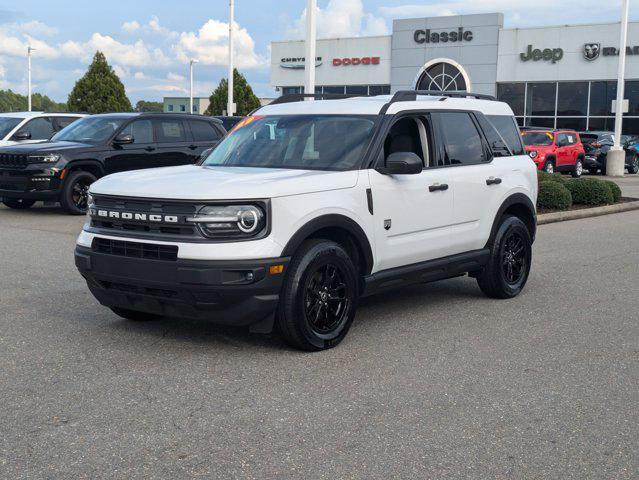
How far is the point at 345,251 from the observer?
20.8ft

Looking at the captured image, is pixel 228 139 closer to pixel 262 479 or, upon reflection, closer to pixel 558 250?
Answer: pixel 262 479

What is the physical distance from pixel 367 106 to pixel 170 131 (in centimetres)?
951

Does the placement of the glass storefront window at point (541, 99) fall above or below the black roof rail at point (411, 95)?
above

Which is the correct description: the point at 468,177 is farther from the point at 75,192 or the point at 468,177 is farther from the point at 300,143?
Answer: the point at 75,192

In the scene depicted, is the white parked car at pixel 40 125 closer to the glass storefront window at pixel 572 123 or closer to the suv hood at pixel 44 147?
the suv hood at pixel 44 147

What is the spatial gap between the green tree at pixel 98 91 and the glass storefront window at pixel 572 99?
2458 cm


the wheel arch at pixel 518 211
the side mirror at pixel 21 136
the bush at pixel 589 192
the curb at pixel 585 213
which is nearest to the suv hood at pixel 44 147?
the side mirror at pixel 21 136

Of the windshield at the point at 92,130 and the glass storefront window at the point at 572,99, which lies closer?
the windshield at the point at 92,130

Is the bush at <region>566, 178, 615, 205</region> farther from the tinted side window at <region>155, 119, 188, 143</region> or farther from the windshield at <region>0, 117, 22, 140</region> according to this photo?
the windshield at <region>0, 117, 22, 140</region>

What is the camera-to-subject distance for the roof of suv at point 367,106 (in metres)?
6.93

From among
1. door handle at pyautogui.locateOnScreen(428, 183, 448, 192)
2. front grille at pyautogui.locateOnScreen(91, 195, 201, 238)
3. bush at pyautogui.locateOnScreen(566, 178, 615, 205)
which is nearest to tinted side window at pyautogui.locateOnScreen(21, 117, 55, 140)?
bush at pyautogui.locateOnScreen(566, 178, 615, 205)

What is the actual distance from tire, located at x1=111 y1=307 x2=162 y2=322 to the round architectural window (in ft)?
139

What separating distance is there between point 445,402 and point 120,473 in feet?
6.47

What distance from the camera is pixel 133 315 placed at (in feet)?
22.2
